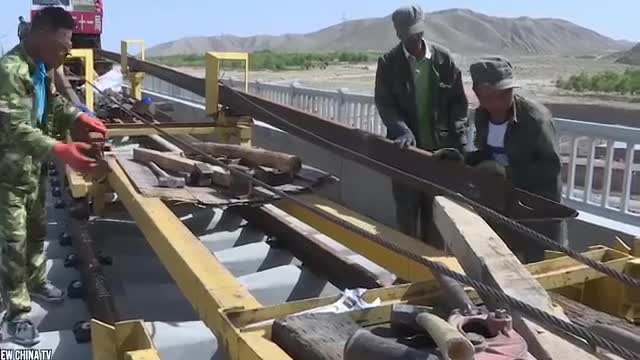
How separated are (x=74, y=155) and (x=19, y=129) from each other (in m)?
0.44

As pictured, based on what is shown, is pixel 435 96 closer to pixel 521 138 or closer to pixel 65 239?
pixel 521 138

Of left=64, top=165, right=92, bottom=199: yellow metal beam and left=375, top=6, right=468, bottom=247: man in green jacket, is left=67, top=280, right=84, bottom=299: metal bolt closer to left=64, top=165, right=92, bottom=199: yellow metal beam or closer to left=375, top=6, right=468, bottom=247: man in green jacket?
left=64, top=165, right=92, bottom=199: yellow metal beam

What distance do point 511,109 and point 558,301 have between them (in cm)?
146

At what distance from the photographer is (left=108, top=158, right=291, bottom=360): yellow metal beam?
2.34 m

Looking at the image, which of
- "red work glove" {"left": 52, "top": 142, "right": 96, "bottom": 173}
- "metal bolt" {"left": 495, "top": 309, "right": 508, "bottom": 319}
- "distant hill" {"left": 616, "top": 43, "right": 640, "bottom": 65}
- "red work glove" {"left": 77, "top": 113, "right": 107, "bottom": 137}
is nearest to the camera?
"metal bolt" {"left": 495, "top": 309, "right": 508, "bottom": 319}

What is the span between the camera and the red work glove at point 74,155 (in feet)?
12.1

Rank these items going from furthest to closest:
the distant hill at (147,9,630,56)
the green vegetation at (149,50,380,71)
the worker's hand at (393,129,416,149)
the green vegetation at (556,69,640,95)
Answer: the distant hill at (147,9,630,56), the green vegetation at (149,50,380,71), the green vegetation at (556,69,640,95), the worker's hand at (393,129,416,149)

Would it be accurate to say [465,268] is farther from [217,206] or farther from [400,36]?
[400,36]

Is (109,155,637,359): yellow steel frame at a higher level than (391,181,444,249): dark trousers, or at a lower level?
higher

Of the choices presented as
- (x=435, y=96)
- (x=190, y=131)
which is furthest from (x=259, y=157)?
(x=190, y=131)

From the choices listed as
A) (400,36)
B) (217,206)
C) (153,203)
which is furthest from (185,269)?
(400,36)

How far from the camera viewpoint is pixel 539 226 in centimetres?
345

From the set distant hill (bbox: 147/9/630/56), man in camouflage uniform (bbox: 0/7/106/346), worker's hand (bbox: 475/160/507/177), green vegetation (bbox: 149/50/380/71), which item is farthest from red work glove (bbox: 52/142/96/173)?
distant hill (bbox: 147/9/630/56)

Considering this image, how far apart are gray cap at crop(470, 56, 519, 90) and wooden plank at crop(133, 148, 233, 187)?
171 centimetres
